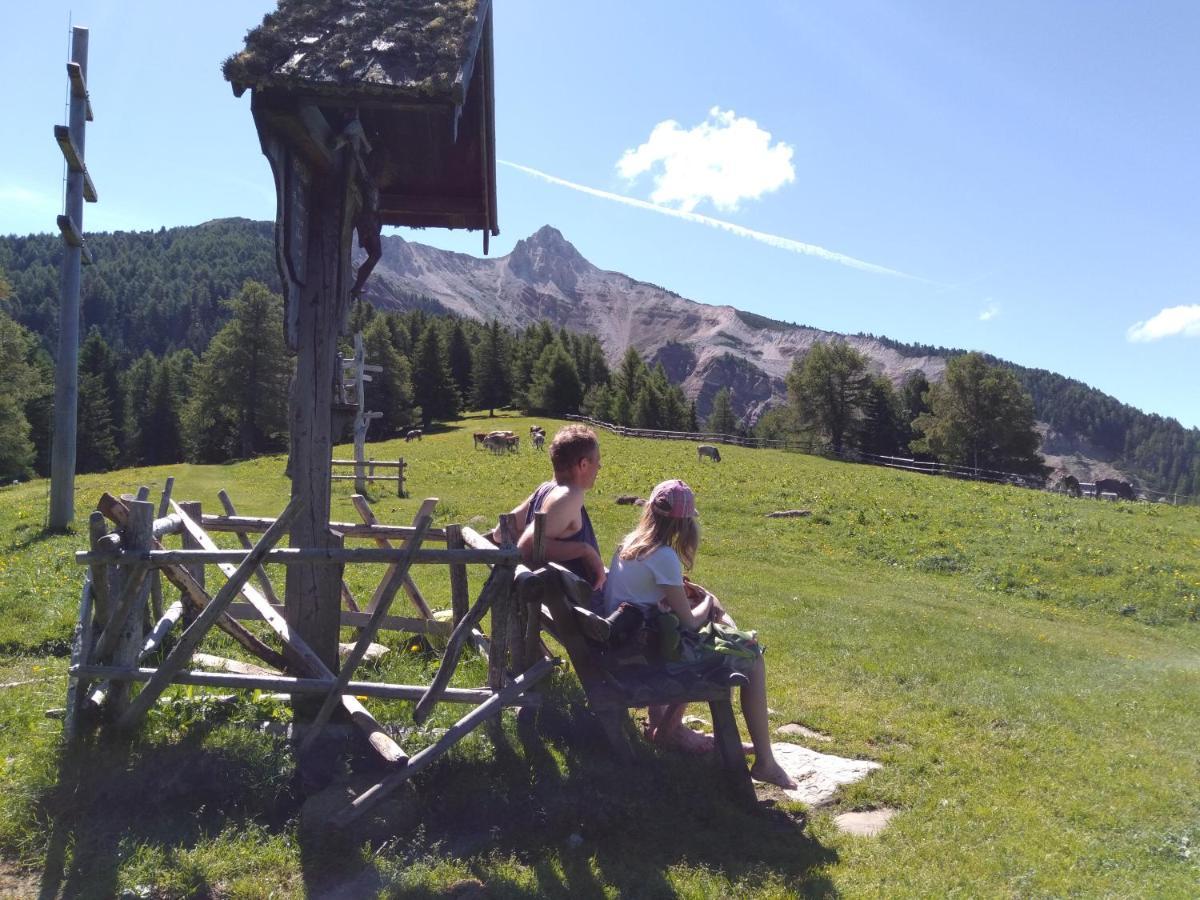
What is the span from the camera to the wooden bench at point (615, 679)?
5266 mm

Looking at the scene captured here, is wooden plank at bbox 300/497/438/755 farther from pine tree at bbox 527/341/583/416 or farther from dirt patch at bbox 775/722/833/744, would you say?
pine tree at bbox 527/341/583/416

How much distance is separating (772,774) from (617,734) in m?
1.07

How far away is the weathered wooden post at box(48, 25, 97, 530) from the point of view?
1389 centimetres

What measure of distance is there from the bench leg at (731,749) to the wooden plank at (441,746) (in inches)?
47.2

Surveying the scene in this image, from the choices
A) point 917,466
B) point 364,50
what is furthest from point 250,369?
point 364,50

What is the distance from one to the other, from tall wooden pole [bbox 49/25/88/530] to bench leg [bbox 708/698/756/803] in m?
12.8

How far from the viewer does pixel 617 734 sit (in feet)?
17.8

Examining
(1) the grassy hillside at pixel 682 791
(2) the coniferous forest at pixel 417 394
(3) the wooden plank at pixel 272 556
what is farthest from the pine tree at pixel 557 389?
(3) the wooden plank at pixel 272 556

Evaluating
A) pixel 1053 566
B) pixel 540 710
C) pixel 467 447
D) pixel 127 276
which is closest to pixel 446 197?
pixel 540 710

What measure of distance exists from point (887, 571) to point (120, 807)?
16.0 m

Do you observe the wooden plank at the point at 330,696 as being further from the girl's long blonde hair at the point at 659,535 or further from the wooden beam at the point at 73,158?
the wooden beam at the point at 73,158

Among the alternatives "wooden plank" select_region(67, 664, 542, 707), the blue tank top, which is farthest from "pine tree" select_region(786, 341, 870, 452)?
"wooden plank" select_region(67, 664, 542, 707)

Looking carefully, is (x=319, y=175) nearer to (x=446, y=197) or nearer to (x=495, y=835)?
(x=446, y=197)

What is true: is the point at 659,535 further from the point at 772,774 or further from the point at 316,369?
the point at 316,369
